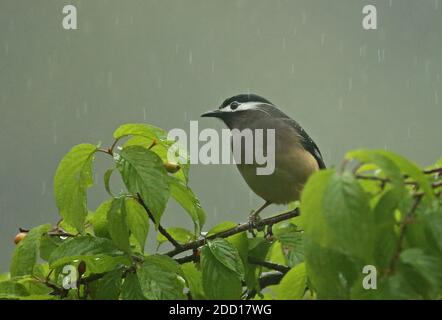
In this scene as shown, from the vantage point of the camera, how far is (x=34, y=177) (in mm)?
19078

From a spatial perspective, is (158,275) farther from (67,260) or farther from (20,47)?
(20,47)

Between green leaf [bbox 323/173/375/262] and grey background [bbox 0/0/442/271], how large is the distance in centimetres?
1221

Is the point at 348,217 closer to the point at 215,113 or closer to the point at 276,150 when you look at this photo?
the point at 276,150

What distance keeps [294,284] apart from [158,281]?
29 centimetres

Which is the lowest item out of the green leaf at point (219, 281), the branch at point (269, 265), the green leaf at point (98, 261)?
the branch at point (269, 265)

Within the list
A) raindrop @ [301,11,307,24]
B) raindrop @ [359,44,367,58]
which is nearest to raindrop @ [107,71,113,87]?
raindrop @ [301,11,307,24]

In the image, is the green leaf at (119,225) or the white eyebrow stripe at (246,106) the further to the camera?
the white eyebrow stripe at (246,106)

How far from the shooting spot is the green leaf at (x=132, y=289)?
1.68 m

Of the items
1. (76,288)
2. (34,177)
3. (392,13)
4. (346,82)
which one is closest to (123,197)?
(76,288)

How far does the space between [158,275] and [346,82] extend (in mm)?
20171

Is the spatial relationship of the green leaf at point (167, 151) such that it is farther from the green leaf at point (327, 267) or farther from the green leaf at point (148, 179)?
the green leaf at point (327, 267)

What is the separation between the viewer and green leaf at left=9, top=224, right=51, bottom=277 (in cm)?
191

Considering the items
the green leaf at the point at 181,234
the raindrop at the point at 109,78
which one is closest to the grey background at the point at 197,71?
the raindrop at the point at 109,78

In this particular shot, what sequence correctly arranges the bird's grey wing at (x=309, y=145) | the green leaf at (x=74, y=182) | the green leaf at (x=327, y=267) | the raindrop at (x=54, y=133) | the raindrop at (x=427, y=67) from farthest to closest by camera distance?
the raindrop at (x=427, y=67) → the raindrop at (x=54, y=133) → the bird's grey wing at (x=309, y=145) → the green leaf at (x=74, y=182) → the green leaf at (x=327, y=267)
